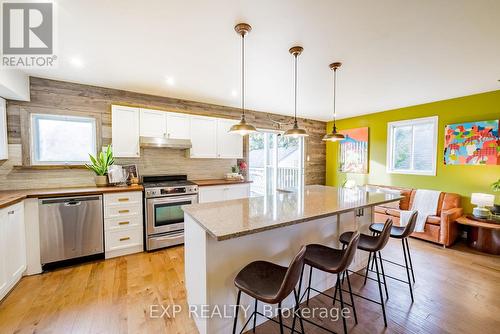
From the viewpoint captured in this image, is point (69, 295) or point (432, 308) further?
point (69, 295)

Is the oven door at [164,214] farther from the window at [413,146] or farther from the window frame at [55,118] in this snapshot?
the window at [413,146]

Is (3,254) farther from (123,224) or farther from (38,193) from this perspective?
(123,224)

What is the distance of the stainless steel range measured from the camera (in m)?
3.10

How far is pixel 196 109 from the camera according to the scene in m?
4.09

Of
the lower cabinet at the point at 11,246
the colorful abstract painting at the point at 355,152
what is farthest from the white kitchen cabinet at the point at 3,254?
the colorful abstract painting at the point at 355,152

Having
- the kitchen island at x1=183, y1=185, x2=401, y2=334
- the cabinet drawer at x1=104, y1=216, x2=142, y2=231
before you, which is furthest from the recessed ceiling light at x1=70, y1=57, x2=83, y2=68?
the kitchen island at x1=183, y1=185, x2=401, y2=334

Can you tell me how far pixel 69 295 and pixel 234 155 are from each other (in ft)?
10.1

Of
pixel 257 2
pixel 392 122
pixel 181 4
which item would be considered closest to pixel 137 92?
pixel 181 4

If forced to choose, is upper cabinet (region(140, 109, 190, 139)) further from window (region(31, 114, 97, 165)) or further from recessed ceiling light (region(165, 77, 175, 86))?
window (region(31, 114, 97, 165))

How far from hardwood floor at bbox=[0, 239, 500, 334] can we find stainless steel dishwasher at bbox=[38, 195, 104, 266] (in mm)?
206

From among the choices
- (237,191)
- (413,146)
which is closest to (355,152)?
(413,146)

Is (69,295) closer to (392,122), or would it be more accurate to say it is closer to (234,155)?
(234,155)

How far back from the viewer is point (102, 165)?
10.3 ft

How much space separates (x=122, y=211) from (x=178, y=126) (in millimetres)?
1613
